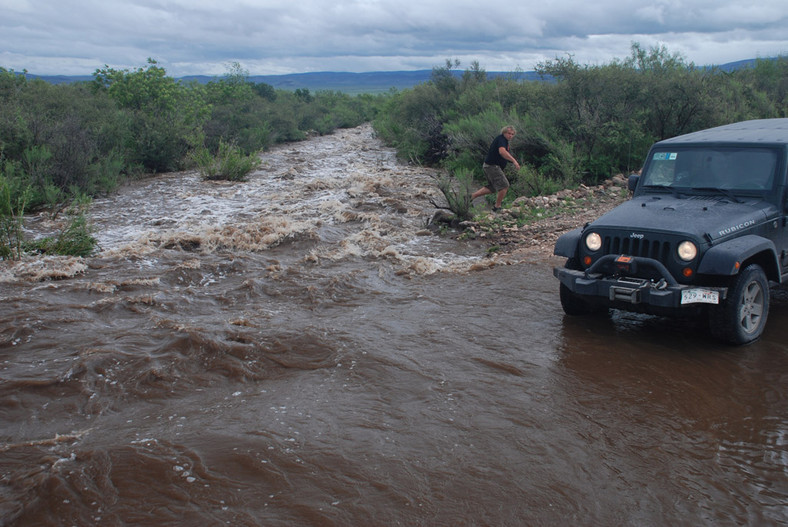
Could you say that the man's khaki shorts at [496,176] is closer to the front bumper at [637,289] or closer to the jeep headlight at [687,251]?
the front bumper at [637,289]

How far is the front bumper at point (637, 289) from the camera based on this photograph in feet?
15.4

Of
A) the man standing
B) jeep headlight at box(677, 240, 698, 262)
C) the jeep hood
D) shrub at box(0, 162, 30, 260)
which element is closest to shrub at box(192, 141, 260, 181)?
shrub at box(0, 162, 30, 260)

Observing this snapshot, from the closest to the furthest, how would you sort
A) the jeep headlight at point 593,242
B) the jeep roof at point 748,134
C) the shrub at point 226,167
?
the jeep headlight at point 593,242
the jeep roof at point 748,134
the shrub at point 226,167

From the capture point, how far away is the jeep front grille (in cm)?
493

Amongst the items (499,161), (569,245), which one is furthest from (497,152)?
(569,245)

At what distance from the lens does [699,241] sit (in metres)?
4.78

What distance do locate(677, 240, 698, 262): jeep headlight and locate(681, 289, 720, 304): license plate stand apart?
290mm

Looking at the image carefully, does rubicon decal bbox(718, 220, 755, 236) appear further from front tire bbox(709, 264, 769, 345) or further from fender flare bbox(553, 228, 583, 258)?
fender flare bbox(553, 228, 583, 258)

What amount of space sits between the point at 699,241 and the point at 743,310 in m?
0.79

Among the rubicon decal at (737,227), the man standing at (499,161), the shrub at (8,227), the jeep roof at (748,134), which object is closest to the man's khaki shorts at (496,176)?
the man standing at (499,161)

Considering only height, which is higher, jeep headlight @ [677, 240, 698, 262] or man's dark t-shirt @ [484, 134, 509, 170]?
man's dark t-shirt @ [484, 134, 509, 170]

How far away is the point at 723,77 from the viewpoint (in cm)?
1443

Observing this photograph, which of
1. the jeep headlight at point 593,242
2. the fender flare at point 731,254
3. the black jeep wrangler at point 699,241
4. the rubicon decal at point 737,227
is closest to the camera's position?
the fender flare at point 731,254

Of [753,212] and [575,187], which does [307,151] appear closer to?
[575,187]
